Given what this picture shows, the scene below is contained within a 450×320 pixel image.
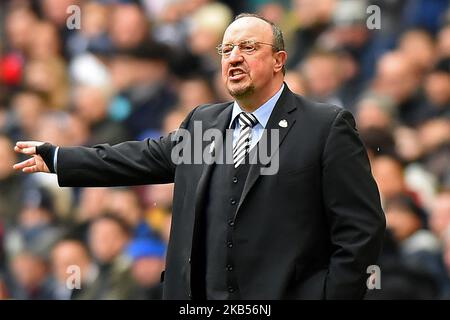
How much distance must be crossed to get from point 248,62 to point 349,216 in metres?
0.60

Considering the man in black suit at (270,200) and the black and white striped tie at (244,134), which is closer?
the man in black suit at (270,200)

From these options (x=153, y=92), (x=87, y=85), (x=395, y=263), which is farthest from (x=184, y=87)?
(x=395, y=263)

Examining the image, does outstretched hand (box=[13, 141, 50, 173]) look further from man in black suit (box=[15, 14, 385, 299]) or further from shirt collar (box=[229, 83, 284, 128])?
shirt collar (box=[229, 83, 284, 128])

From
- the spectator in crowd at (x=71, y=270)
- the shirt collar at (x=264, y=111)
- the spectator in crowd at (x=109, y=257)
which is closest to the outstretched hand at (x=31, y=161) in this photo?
the shirt collar at (x=264, y=111)

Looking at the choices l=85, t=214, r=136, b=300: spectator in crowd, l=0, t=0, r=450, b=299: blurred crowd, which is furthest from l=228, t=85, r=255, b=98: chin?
l=85, t=214, r=136, b=300: spectator in crowd

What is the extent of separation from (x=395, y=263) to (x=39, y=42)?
350 centimetres

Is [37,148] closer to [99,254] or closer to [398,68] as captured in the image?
[99,254]

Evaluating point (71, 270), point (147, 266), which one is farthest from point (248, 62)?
point (71, 270)

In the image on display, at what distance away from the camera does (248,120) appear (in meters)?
3.94

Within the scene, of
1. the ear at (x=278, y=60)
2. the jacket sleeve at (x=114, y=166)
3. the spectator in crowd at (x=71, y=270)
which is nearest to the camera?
the ear at (x=278, y=60)

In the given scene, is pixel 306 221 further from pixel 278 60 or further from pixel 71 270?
pixel 71 270

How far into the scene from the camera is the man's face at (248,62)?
3889 millimetres

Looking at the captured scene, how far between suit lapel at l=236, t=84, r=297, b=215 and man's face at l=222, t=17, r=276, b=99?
0.08 meters

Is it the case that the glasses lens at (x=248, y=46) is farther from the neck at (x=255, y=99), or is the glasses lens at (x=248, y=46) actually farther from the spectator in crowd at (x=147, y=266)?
the spectator in crowd at (x=147, y=266)
